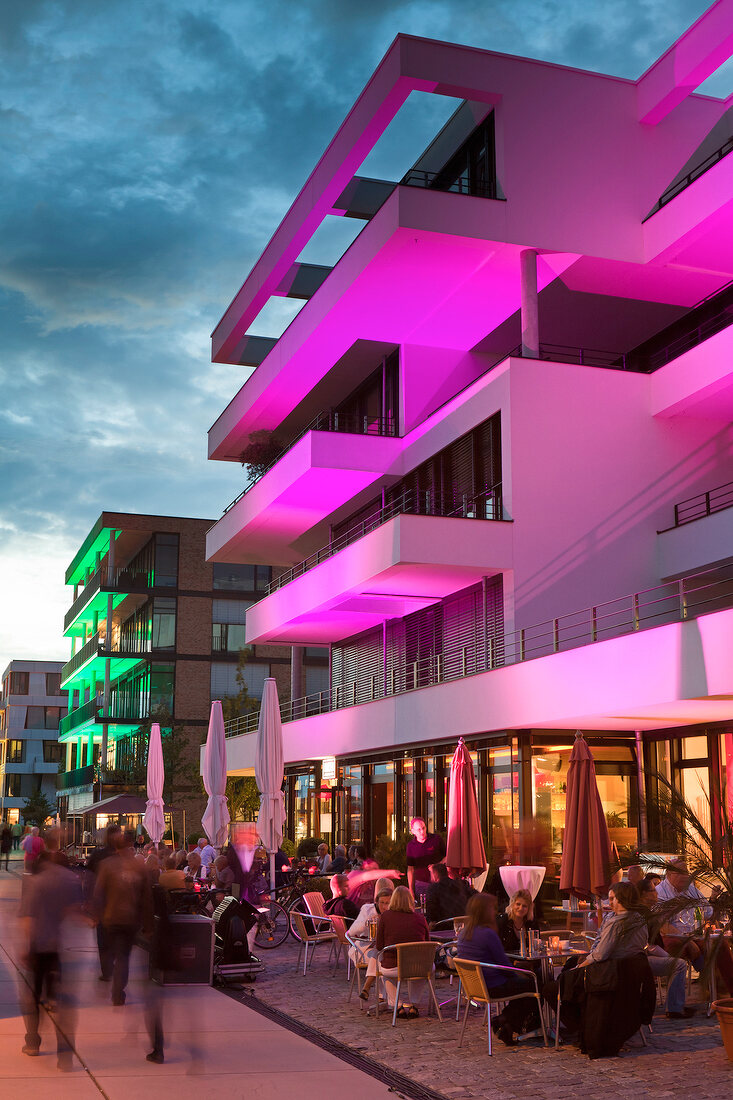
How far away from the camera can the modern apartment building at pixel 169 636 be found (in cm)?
5738

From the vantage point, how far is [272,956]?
17.2 m

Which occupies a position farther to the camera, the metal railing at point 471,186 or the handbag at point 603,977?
the metal railing at point 471,186

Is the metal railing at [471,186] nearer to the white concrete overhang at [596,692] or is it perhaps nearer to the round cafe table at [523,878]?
the white concrete overhang at [596,692]

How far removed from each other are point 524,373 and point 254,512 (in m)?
13.1

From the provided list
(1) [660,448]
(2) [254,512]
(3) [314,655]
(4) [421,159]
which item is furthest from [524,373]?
(3) [314,655]

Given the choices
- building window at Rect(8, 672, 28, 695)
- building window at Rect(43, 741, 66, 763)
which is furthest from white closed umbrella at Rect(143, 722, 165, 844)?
building window at Rect(8, 672, 28, 695)

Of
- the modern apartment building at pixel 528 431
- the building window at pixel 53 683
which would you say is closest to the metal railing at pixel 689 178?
the modern apartment building at pixel 528 431

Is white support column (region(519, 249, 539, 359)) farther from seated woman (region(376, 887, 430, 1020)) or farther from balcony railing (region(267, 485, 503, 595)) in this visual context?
seated woman (region(376, 887, 430, 1020))

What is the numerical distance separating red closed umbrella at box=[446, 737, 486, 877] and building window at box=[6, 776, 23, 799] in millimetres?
87694

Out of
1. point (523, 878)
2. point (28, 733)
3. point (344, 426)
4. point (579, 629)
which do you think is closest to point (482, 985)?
point (523, 878)

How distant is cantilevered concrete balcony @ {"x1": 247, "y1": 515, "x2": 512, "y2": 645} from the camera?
2305cm

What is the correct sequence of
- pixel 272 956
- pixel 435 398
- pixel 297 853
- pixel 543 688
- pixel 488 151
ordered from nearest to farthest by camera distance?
pixel 272 956 → pixel 543 688 → pixel 488 151 → pixel 435 398 → pixel 297 853

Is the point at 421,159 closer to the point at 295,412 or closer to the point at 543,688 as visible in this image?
the point at 295,412

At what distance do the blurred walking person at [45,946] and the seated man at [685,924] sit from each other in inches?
194
